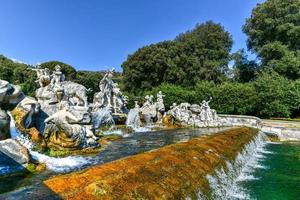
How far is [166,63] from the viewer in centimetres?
6234

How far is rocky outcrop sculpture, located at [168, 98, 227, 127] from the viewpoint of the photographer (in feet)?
99.3

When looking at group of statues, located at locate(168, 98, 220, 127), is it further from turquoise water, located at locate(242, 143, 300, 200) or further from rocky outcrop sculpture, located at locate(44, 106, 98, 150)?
rocky outcrop sculpture, located at locate(44, 106, 98, 150)

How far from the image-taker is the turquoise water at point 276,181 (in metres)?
8.95

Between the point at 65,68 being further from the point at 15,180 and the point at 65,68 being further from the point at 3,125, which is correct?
the point at 15,180

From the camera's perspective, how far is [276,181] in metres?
10.7

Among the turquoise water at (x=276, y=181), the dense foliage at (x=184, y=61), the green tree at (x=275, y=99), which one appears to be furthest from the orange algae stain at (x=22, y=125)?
the dense foliage at (x=184, y=61)

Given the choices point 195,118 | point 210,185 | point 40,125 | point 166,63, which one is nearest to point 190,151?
point 210,185

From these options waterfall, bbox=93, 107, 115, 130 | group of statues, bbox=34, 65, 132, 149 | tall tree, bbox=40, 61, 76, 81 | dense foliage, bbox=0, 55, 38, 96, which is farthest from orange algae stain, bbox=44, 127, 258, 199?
tall tree, bbox=40, 61, 76, 81

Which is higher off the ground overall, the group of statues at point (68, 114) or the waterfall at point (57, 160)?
the group of statues at point (68, 114)

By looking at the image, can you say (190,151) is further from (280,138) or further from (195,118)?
(195,118)

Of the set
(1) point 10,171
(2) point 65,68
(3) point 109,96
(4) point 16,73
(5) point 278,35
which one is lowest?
(1) point 10,171

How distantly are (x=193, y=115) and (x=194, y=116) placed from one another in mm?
304

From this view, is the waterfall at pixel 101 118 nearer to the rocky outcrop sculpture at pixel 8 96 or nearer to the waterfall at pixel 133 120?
the waterfall at pixel 133 120

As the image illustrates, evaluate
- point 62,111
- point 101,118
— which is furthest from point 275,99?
point 62,111
